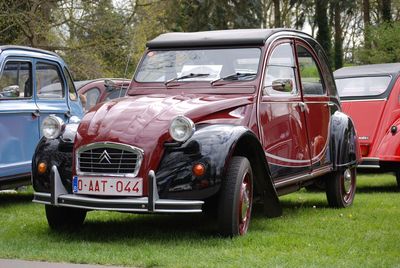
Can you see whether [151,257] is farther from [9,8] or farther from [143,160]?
[9,8]

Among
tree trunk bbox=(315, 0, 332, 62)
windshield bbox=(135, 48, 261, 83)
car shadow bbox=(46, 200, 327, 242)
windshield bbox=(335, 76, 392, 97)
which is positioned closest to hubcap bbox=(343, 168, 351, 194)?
car shadow bbox=(46, 200, 327, 242)

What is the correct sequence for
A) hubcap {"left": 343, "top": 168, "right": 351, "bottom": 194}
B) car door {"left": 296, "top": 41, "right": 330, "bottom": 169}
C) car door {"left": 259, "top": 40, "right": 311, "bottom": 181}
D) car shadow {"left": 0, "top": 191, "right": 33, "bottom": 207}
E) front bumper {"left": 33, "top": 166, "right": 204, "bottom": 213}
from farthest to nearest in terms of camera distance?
1. car shadow {"left": 0, "top": 191, "right": 33, "bottom": 207}
2. hubcap {"left": 343, "top": 168, "right": 351, "bottom": 194}
3. car door {"left": 296, "top": 41, "right": 330, "bottom": 169}
4. car door {"left": 259, "top": 40, "right": 311, "bottom": 181}
5. front bumper {"left": 33, "top": 166, "right": 204, "bottom": 213}

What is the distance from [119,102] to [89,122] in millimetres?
514

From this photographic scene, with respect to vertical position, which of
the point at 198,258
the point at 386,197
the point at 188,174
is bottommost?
the point at 386,197

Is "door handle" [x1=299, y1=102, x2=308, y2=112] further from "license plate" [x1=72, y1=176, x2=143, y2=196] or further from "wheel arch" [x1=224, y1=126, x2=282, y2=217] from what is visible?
"license plate" [x1=72, y1=176, x2=143, y2=196]

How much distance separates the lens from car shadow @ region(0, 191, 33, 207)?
425 inches

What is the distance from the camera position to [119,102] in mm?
7594

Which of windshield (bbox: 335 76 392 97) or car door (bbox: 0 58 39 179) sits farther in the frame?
windshield (bbox: 335 76 392 97)

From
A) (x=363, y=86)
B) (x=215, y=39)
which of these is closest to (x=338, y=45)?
(x=363, y=86)

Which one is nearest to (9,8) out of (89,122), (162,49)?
(162,49)

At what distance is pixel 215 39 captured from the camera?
336 inches

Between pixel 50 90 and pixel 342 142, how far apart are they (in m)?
4.31

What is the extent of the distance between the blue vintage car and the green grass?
2.14 feet

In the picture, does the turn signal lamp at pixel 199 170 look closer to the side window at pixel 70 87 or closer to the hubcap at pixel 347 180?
the hubcap at pixel 347 180
